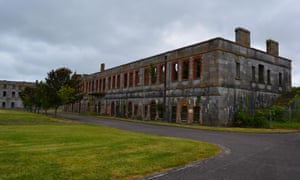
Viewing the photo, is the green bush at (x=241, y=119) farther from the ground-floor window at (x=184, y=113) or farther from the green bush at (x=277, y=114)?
the ground-floor window at (x=184, y=113)

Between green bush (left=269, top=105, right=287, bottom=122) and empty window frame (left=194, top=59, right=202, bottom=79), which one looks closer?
green bush (left=269, top=105, right=287, bottom=122)

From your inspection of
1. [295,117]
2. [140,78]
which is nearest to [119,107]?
[140,78]

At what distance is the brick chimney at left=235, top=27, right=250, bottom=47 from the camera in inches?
974

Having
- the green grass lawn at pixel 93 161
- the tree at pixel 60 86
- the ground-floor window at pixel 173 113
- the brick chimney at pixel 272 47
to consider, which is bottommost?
the green grass lawn at pixel 93 161

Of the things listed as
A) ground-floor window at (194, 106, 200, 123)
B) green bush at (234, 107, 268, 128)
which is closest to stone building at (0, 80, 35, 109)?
ground-floor window at (194, 106, 200, 123)

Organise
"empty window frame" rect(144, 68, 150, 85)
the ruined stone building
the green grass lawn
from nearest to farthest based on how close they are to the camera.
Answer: the green grass lawn
the ruined stone building
"empty window frame" rect(144, 68, 150, 85)

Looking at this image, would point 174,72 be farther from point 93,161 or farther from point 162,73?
point 93,161

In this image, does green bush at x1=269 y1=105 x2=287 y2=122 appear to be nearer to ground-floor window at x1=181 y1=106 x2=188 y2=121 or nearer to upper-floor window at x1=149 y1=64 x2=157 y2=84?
ground-floor window at x1=181 y1=106 x2=188 y2=121

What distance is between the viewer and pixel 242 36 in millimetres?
24969

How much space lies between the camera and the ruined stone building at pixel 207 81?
21.9m

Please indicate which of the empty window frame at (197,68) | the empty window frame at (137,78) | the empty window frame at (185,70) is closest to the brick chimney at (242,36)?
the empty window frame at (197,68)

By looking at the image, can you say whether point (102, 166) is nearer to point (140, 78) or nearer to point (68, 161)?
point (68, 161)

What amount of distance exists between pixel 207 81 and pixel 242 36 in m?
6.88

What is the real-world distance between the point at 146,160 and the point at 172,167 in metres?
0.80
